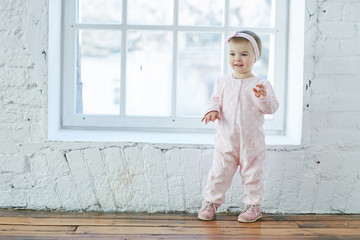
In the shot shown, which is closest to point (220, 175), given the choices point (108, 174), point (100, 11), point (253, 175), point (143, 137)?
point (253, 175)

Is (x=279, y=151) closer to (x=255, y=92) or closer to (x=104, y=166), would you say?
(x=255, y=92)

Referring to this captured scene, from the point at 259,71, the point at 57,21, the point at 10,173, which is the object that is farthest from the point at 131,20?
the point at 10,173

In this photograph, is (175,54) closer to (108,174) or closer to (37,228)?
(108,174)

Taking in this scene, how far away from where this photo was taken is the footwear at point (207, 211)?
232cm

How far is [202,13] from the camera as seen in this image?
2.70m

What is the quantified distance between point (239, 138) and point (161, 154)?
0.45 metres

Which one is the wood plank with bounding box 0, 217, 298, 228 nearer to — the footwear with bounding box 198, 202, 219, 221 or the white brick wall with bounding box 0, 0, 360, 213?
the footwear with bounding box 198, 202, 219, 221

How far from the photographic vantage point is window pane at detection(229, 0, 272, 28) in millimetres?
2693

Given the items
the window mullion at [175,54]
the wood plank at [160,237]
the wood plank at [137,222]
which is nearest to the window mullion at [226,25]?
the window mullion at [175,54]

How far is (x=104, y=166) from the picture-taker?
2.45 m

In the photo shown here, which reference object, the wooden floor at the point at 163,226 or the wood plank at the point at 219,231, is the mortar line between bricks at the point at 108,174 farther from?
the wood plank at the point at 219,231

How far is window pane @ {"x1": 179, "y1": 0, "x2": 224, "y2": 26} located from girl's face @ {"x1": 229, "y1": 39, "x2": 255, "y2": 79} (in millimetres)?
465

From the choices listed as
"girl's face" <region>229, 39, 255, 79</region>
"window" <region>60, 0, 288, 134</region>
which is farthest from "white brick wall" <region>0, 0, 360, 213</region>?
"girl's face" <region>229, 39, 255, 79</region>

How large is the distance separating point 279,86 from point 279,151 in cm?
44
